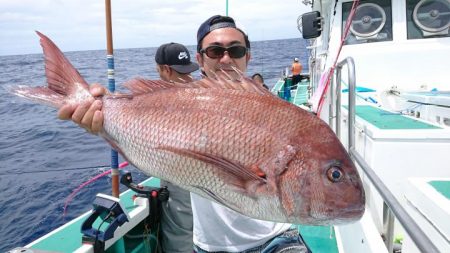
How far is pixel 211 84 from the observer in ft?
4.70

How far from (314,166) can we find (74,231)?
7.50 ft

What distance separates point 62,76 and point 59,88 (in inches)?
2.3

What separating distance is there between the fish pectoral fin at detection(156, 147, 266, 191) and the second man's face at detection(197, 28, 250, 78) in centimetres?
64

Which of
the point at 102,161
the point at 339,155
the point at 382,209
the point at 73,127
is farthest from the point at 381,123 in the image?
the point at 73,127

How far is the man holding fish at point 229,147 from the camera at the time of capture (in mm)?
1190

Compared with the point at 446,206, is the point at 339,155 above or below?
above

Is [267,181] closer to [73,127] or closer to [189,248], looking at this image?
[189,248]

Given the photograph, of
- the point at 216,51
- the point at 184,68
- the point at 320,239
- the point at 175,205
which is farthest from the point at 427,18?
the point at 216,51

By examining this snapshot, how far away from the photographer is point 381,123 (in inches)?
117

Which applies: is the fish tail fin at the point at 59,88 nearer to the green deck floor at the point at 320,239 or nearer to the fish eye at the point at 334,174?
the fish eye at the point at 334,174

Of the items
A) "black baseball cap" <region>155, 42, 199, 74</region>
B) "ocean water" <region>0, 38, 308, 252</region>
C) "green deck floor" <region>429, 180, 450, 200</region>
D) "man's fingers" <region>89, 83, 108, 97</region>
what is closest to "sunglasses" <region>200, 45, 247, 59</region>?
"man's fingers" <region>89, 83, 108, 97</region>

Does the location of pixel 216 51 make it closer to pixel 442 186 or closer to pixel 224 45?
pixel 224 45

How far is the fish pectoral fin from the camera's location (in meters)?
1.20

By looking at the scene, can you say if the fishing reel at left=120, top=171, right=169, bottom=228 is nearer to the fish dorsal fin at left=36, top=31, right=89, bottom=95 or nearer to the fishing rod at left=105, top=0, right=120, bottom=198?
the fishing rod at left=105, top=0, right=120, bottom=198
